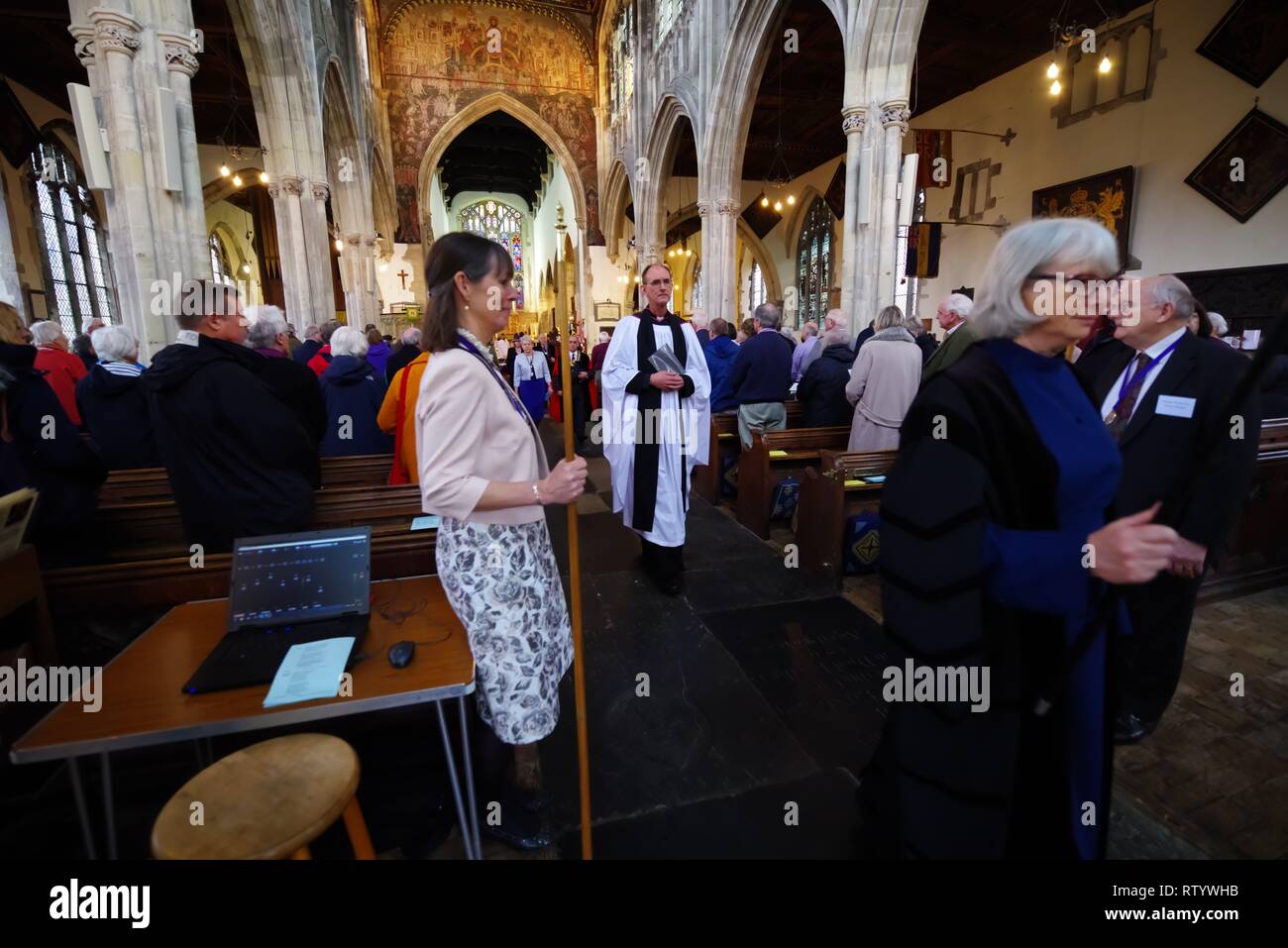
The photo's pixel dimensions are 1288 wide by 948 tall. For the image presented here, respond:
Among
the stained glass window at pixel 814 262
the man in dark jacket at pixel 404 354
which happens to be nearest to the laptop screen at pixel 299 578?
the man in dark jacket at pixel 404 354

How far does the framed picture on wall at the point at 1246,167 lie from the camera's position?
7398 millimetres

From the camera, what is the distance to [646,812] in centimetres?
207

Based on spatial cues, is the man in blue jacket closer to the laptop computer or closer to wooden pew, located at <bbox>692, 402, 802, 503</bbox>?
wooden pew, located at <bbox>692, 402, 802, 503</bbox>

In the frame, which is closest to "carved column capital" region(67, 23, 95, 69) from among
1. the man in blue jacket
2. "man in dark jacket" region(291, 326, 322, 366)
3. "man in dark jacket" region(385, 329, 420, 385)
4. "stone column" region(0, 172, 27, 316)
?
"man in dark jacket" region(291, 326, 322, 366)

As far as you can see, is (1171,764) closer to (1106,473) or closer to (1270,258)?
(1106,473)

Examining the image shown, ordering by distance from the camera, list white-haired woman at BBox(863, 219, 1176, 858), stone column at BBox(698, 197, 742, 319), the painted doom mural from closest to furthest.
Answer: white-haired woman at BBox(863, 219, 1176, 858) → stone column at BBox(698, 197, 742, 319) → the painted doom mural

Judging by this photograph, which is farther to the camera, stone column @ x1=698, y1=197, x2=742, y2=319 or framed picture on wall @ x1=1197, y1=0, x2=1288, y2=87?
stone column @ x1=698, y1=197, x2=742, y2=319

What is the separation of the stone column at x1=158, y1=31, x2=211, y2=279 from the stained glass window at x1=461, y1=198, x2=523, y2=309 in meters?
33.4

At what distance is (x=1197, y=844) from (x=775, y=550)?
2.86 m

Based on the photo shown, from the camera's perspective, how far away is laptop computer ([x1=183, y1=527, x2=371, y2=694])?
5.44 ft

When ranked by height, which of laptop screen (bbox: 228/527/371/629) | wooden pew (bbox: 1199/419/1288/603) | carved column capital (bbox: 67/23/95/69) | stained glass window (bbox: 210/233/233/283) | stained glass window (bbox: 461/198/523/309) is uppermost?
stained glass window (bbox: 461/198/523/309)

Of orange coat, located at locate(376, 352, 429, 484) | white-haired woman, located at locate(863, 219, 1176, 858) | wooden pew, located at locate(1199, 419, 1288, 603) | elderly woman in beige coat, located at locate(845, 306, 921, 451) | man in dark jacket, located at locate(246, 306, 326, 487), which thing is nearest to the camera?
white-haired woman, located at locate(863, 219, 1176, 858)

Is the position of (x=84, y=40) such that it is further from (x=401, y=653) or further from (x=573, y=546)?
(x=573, y=546)
